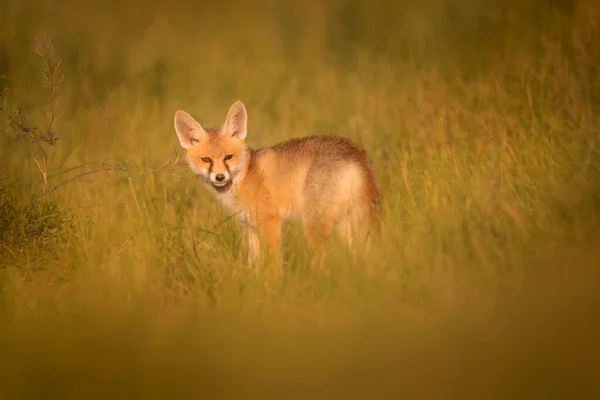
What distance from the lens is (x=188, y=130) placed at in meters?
5.18

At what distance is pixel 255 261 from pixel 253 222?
2.03 feet

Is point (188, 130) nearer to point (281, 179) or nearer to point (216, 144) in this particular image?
point (216, 144)

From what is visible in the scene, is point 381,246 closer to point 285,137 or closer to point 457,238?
point 457,238

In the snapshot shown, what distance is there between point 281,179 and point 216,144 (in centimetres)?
51

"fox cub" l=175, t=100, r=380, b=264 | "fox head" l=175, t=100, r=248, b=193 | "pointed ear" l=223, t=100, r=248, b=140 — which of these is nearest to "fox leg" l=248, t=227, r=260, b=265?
"fox cub" l=175, t=100, r=380, b=264

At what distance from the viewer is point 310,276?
4.03 meters

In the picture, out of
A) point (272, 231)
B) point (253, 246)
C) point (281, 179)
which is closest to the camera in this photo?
point (253, 246)

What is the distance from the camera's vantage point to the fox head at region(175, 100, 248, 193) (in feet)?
16.7

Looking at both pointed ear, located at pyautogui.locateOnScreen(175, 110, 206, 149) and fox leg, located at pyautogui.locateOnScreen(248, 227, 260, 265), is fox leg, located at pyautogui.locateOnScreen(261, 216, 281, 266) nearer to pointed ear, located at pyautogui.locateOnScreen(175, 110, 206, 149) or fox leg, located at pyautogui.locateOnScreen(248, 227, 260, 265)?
fox leg, located at pyautogui.locateOnScreen(248, 227, 260, 265)

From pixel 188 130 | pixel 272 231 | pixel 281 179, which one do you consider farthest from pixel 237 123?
pixel 272 231

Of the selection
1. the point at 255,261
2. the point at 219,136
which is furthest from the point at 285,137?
the point at 255,261

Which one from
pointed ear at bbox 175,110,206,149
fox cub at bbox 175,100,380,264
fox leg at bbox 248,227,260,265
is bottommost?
fox leg at bbox 248,227,260,265

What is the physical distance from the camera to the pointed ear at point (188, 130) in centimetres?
511

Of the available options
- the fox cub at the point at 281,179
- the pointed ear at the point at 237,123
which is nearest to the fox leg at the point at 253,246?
the fox cub at the point at 281,179
